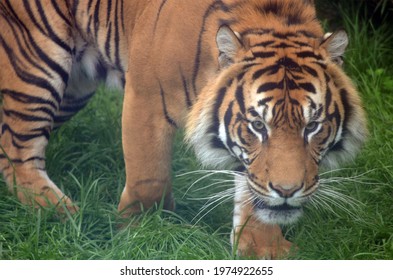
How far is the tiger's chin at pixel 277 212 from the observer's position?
2018 millimetres

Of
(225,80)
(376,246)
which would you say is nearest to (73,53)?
(225,80)

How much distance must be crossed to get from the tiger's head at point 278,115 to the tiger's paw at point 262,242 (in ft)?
0.29

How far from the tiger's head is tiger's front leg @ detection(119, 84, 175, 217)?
0.09 m

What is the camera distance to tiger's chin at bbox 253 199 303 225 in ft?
6.62

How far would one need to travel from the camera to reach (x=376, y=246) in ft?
6.90

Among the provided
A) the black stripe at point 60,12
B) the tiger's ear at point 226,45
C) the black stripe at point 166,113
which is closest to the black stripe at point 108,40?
the black stripe at point 60,12

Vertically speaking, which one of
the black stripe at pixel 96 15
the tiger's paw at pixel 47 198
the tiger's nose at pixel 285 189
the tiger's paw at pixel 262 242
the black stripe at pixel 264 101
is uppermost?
the black stripe at pixel 96 15

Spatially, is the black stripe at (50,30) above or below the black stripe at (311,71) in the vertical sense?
above

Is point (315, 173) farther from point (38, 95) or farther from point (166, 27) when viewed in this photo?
point (38, 95)

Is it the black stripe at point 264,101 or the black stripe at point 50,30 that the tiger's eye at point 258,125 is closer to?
the black stripe at point 264,101

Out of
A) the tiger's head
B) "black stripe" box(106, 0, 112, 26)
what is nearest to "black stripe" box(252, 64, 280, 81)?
the tiger's head

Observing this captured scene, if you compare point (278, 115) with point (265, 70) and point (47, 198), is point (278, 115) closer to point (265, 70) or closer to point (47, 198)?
point (265, 70)

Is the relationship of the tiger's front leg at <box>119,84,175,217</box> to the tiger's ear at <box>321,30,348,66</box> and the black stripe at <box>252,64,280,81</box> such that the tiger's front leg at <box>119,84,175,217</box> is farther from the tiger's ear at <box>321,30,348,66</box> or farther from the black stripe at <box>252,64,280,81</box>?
the tiger's ear at <box>321,30,348,66</box>

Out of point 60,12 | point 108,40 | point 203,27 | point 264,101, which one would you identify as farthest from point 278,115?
point 60,12
